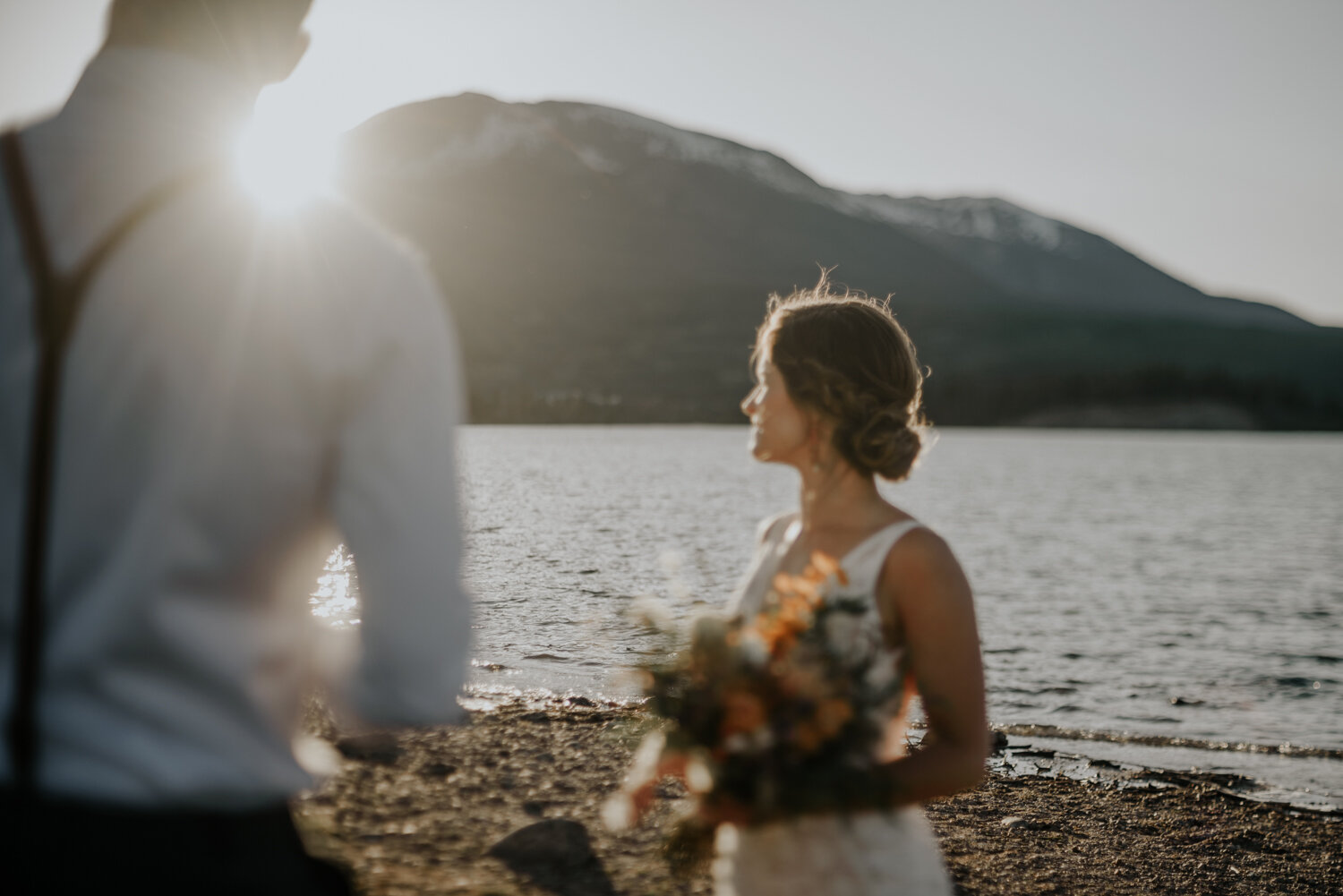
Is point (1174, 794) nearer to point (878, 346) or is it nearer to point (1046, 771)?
point (1046, 771)

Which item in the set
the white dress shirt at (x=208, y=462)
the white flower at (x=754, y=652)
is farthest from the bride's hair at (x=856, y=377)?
the white dress shirt at (x=208, y=462)

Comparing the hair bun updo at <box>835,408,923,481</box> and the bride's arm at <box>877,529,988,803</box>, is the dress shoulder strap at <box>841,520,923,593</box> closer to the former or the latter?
the bride's arm at <box>877,529,988,803</box>

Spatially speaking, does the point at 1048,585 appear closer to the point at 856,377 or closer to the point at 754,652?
the point at 856,377

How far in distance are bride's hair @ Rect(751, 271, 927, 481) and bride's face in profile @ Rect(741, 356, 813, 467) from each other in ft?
0.09

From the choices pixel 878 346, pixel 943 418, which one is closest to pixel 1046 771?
pixel 878 346

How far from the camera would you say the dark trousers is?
128cm

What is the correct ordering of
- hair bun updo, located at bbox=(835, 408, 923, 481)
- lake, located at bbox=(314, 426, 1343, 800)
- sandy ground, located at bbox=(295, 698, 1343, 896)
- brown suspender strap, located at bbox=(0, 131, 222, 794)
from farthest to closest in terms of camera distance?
lake, located at bbox=(314, 426, 1343, 800), sandy ground, located at bbox=(295, 698, 1343, 896), hair bun updo, located at bbox=(835, 408, 923, 481), brown suspender strap, located at bbox=(0, 131, 222, 794)

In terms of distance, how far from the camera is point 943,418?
502 ft

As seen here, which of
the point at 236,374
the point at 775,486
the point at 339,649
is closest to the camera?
the point at 236,374

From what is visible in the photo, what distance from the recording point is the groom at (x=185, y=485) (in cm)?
125

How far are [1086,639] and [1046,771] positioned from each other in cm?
986

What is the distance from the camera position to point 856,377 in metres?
2.65

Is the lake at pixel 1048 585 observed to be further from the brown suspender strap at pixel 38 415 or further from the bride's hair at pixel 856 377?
the brown suspender strap at pixel 38 415

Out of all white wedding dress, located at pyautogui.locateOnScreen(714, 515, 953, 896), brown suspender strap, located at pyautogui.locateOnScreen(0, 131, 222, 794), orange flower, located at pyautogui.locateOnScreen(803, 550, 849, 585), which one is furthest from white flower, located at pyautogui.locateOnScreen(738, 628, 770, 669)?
brown suspender strap, located at pyautogui.locateOnScreen(0, 131, 222, 794)
